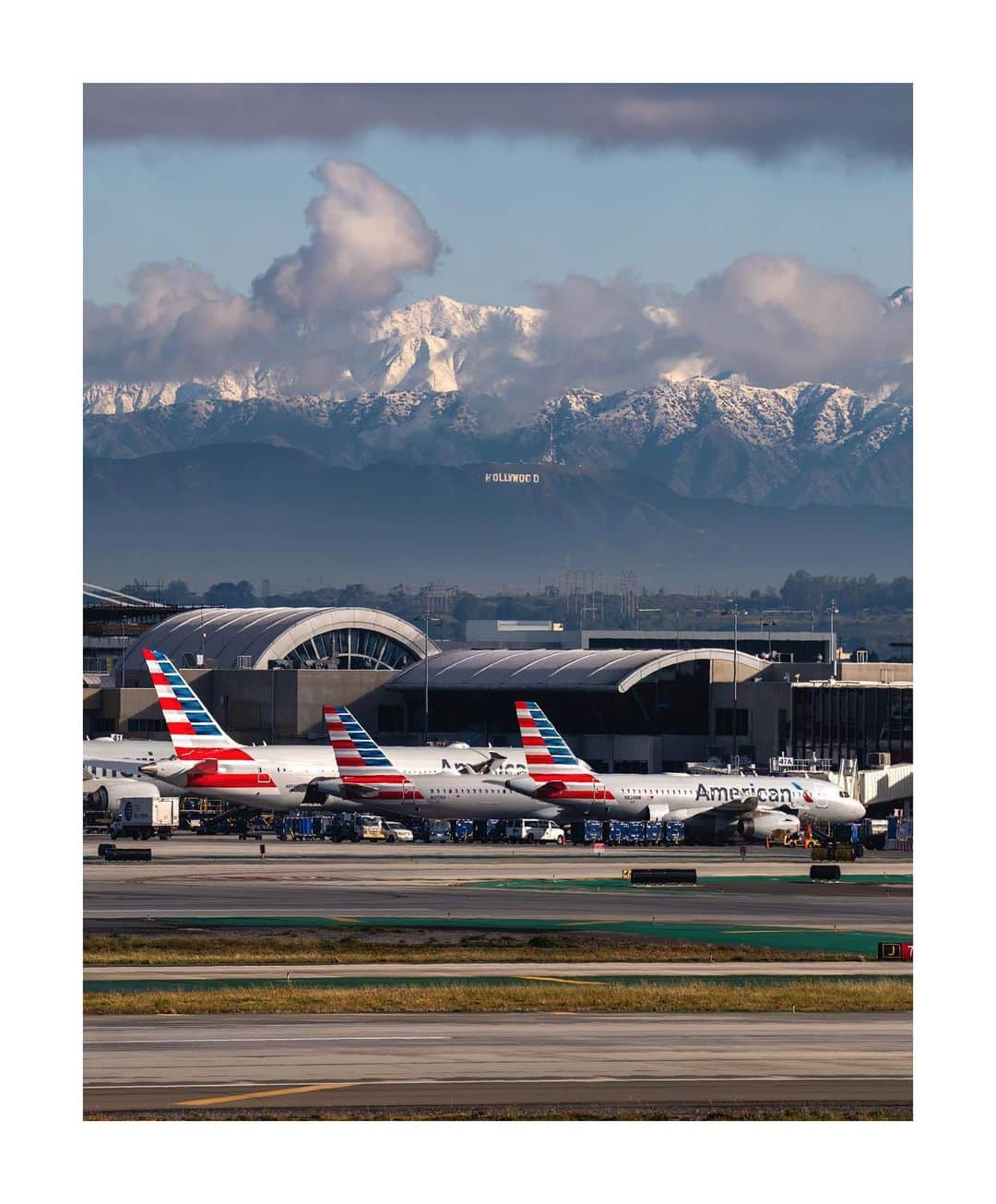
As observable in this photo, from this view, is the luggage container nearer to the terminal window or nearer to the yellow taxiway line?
the terminal window

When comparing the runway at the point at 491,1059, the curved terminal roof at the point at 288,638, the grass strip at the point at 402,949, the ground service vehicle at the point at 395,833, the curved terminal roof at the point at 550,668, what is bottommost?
the ground service vehicle at the point at 395,833

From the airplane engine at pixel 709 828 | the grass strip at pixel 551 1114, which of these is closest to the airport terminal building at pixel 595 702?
the airplane engine at pixel 709 828

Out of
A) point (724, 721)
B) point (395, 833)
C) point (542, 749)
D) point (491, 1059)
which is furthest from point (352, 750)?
point (491, 1059)

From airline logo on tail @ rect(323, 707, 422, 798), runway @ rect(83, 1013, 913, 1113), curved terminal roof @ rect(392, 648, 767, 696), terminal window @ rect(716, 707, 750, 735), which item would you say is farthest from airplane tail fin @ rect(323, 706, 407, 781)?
runway @ rect(83, 1013, 913, 1113)

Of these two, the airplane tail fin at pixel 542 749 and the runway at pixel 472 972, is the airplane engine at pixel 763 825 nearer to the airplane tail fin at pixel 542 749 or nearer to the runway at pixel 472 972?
the airplane tail fin at pixel 542 749

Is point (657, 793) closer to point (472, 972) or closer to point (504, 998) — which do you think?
point (472, 972)
